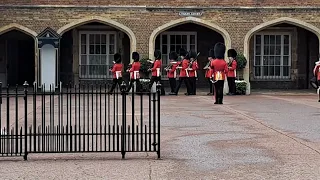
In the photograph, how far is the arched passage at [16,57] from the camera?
29.5 metres

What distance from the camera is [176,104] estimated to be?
1958 centimetres

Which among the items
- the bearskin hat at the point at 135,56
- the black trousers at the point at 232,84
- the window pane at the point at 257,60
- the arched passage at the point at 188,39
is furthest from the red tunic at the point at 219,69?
the window pane at the point at 257,60

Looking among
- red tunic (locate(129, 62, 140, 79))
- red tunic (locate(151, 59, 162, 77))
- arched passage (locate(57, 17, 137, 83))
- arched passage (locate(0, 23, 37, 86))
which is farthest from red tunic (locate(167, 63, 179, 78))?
arched passage (locate(0, 23, 37, 86))

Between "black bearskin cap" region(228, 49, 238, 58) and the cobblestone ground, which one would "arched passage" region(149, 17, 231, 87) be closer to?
"black bearskin cap" region(228, 49, 238, 58)

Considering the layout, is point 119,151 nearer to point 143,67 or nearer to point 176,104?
point 176,104

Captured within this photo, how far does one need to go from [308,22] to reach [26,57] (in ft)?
50.3

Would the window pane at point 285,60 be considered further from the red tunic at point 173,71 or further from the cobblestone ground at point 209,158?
the cobblestone ground at point 209,158

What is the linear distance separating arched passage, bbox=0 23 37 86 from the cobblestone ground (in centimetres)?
1743

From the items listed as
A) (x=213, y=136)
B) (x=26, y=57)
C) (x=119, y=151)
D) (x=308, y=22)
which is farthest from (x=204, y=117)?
(x=26, y=57)

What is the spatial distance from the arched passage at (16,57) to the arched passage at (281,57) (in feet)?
37.2

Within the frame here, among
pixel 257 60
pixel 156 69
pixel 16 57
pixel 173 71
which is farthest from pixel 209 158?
pixel 16 57

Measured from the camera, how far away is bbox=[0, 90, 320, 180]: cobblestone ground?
309 inches

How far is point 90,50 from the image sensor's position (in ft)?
95.2

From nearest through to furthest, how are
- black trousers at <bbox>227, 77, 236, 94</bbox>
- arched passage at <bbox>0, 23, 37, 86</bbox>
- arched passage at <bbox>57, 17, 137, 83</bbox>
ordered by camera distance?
black trousers at <bbox>227, 77, 236, 94</bbox> < arched passage at <bbox>57, 17, 137, 83</bbox> < arched passage at <bbox>0, 23, 37, 86</bbox>
